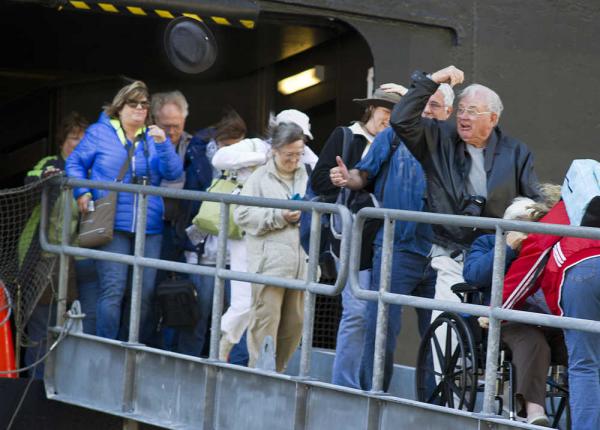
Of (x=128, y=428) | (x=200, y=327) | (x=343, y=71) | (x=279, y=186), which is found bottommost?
(x=128, y=428)

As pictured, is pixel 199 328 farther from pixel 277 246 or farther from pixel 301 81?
pixel 301 81

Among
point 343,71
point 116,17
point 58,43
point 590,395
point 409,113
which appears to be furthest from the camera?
point 58,43

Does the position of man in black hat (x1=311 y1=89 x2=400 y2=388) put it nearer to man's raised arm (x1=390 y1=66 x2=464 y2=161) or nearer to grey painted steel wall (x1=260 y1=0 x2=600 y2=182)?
man's raised arm (x1=390 y1=66 x2=464 y2=161)

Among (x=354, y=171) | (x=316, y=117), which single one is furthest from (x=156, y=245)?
(x=316, y=117)

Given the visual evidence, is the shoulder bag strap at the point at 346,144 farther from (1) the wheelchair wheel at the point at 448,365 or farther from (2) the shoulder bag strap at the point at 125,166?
(2) the shoulder bag strap at the point at 125,166

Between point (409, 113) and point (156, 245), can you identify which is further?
point (156, 245)

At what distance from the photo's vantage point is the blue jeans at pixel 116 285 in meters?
8.73

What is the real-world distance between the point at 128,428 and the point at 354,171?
91.4 inches

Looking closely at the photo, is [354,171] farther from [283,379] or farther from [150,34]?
[150,34]

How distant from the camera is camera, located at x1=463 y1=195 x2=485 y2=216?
24.4ft

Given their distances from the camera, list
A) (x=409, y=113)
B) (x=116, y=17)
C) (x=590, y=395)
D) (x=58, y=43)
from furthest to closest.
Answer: (x=58, y=43) < (x=116, y=17) < (x=409, y=113) < (x=590, y=395)

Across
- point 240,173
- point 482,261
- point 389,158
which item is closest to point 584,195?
point 482,261

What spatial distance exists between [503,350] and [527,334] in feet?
0.62

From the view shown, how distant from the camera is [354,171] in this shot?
307 inches
